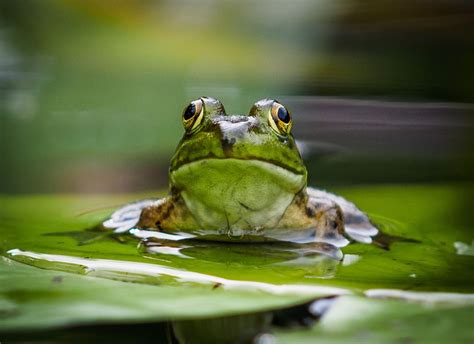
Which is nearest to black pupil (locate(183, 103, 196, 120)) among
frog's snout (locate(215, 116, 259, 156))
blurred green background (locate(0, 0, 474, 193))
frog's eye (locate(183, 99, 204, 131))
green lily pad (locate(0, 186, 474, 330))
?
frog's eye (locate(183, 99, 204, 131))

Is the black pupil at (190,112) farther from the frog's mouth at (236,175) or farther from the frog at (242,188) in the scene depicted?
the frog's mouth at (236,175)

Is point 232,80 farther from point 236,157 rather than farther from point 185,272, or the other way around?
point 185,272

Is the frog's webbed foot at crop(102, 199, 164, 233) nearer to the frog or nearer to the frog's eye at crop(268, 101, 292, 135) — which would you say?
the frog

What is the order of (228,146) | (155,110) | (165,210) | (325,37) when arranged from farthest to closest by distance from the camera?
(325,37)
(155,110)
(165,210)
(228,146)

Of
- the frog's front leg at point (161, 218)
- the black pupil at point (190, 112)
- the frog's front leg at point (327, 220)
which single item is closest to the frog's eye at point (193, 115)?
the black pupil at point (190, 112)

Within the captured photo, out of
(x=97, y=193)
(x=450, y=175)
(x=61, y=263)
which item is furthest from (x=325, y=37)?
(x=61, y=263)

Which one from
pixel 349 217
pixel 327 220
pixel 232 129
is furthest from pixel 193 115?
pixel 349 217

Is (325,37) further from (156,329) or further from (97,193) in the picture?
(156,329)
